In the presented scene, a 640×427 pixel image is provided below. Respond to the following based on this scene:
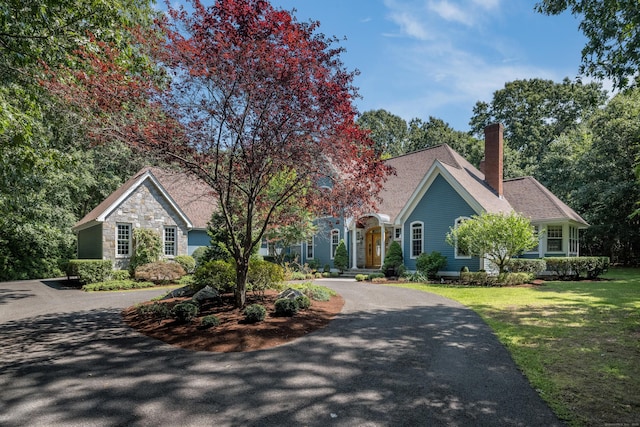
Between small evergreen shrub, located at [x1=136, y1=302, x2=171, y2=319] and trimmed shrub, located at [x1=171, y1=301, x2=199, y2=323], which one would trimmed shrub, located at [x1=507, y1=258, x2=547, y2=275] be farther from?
small evergreen shrub, located at [x1=136, y1=302, x2=171, y2=319]

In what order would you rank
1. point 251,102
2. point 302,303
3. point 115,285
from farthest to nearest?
point 115,285 → point 302,303 → point 251,102

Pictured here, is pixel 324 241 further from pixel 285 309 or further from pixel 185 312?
pixel 185 312

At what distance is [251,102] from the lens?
7.71 metres

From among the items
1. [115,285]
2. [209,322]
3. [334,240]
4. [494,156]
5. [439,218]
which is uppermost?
[494,156]

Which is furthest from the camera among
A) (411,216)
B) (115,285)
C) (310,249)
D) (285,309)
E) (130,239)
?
(310,249)

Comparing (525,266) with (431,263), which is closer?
(525,266)

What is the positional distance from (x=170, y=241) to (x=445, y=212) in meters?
15.9

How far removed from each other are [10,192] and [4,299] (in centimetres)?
728

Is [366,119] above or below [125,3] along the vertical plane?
above

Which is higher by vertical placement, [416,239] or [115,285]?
[416,239]

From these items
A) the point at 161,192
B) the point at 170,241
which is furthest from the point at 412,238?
the point at 161,192

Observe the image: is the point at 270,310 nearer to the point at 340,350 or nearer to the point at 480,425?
the point at 340,350

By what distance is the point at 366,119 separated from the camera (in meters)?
52.1

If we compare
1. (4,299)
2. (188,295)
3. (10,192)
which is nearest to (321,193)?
(188,295)
